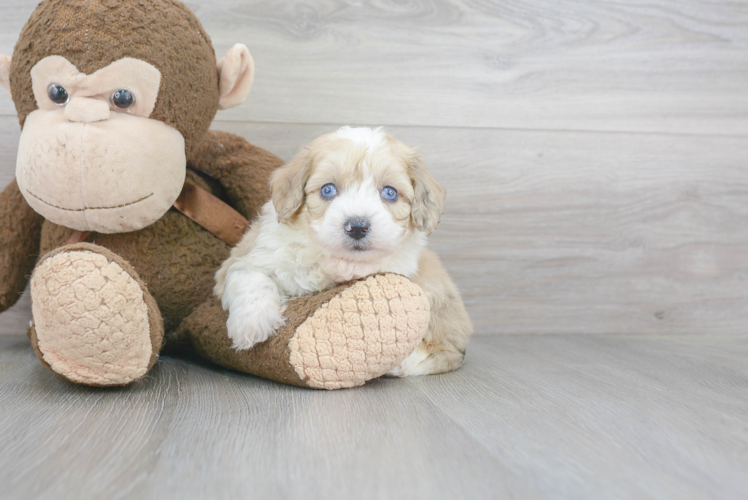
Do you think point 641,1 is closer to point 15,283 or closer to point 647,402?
point 647,402

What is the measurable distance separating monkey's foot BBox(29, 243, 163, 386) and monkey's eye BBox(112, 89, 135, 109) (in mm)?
353

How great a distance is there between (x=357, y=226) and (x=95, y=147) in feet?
1.81

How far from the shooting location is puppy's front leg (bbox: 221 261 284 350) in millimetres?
1184

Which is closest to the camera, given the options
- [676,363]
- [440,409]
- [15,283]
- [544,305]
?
[440,409]

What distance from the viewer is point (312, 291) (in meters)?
1.32

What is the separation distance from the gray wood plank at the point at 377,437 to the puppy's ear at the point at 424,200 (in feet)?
1.15

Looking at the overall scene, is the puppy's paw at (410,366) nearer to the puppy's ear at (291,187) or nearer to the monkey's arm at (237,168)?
the puppy's ear at (291,187)

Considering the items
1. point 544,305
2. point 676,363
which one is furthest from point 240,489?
point 544,305

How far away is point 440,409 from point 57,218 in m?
0.89

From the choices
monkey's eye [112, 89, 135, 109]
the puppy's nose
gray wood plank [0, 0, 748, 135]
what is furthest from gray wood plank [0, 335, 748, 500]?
gray wood plank [0, 0, 748, 135]

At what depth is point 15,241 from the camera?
4.83 feet

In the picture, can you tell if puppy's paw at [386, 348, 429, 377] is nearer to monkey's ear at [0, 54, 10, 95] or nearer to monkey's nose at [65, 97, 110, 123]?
monkey's nose at [65, 97, 110, 123]

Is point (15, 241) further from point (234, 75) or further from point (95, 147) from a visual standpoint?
point (234, 75)

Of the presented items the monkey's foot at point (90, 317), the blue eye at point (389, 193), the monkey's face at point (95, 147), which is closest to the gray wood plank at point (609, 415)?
the blue eye at point (389, 193)
